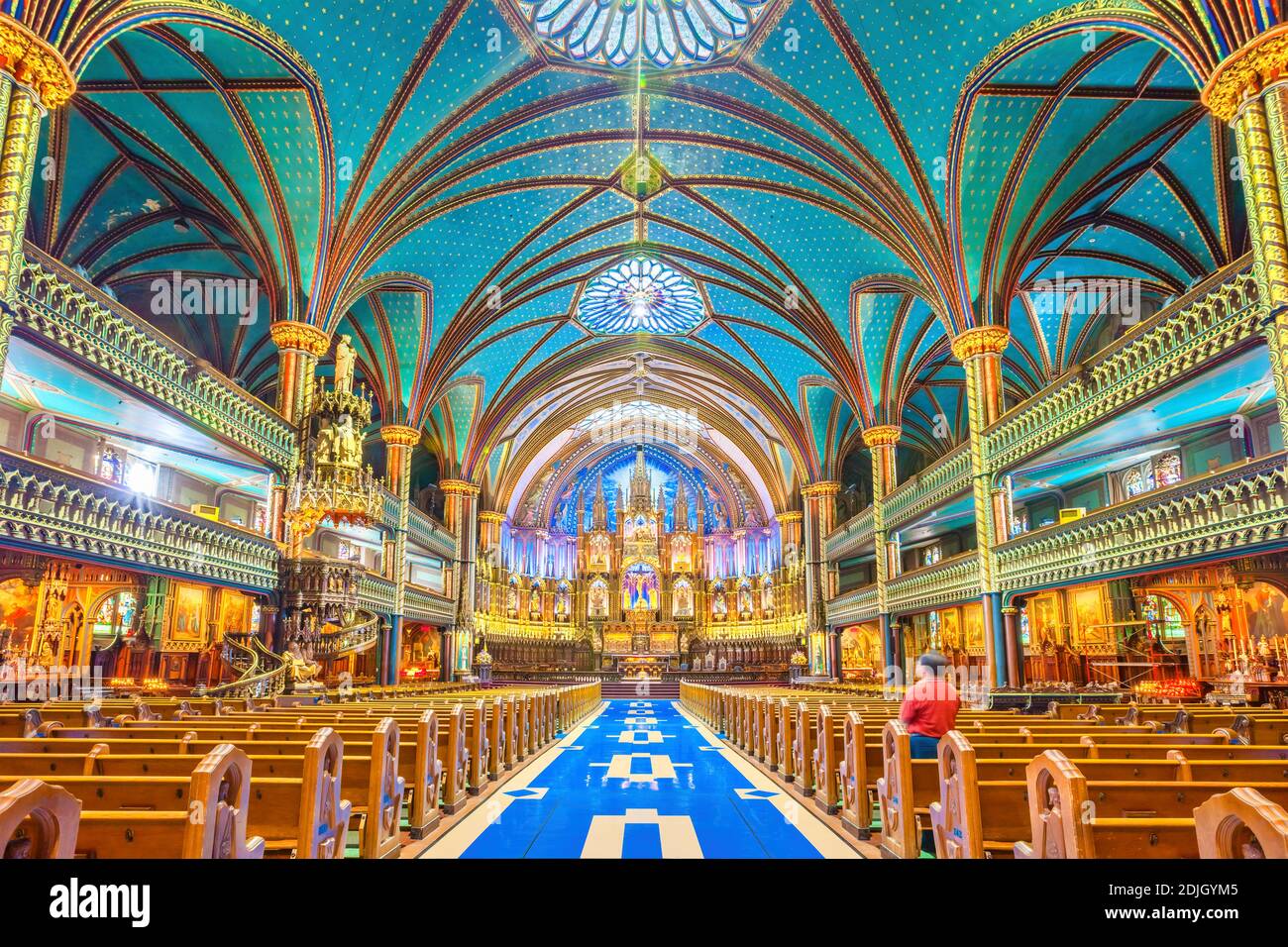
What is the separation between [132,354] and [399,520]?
12.0m

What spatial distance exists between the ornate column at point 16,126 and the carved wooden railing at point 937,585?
1738cm

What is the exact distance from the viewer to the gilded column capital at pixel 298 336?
15.8 meters

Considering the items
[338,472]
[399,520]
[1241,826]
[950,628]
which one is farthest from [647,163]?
[1241,826]

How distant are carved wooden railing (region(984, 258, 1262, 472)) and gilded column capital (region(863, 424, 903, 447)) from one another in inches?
292

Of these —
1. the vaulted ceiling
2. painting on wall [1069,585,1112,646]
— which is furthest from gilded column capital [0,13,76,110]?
painting on wall [1069,585,1112,646]

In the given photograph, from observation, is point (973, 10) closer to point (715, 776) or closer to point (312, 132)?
point (312, 132)

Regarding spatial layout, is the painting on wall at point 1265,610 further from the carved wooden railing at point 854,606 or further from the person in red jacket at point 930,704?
the person in red jacket at point 930,704

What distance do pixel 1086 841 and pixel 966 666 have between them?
Answer: 25148mm

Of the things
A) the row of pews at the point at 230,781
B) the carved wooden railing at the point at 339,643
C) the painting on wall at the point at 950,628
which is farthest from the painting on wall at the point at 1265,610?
the carved wooden railing at the point at 339,643

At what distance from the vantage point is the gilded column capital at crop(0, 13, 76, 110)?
848 centimetres

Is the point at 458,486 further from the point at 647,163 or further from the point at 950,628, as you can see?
the point at 950,628

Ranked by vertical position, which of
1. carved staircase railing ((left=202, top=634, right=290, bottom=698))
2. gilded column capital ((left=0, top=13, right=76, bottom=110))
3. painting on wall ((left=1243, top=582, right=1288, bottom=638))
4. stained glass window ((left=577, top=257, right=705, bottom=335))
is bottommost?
carved staircase railing ((left=202, top=634, right=290, bottom=698))

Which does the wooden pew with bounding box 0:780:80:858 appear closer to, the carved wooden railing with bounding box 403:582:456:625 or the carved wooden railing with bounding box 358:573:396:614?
the carved wooden railing with bounding box 358:573:396:614

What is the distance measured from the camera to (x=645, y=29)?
658 inches
